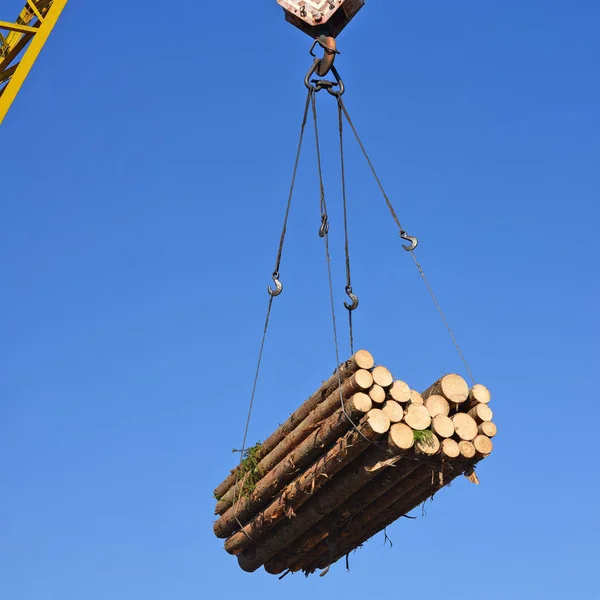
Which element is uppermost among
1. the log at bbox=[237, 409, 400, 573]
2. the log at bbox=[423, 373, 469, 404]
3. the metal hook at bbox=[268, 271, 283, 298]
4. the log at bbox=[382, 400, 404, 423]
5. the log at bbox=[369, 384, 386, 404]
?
the metal hook at bbox=[268, 271, 283, 298]

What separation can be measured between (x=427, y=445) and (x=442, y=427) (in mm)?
433

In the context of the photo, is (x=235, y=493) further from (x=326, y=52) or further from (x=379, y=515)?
(x=326, y=52)

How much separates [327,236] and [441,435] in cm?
364

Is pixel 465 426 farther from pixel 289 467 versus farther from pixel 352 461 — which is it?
pixel 289 467

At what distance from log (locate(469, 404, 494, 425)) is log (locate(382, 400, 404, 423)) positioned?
111cm

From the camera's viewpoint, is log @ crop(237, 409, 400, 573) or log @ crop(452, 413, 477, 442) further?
log @ crop(452, 413, 477, 442)

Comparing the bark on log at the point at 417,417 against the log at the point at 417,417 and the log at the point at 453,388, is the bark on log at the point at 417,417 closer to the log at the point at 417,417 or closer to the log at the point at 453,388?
the log at the point at 417,417


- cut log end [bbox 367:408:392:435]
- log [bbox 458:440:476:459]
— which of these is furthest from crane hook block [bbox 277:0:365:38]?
log [bbox 458:440:476:459]

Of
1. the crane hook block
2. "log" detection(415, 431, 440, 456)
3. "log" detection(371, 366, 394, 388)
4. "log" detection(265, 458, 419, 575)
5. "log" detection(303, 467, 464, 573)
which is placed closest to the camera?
"log" detection(415, 431, 440, 456)

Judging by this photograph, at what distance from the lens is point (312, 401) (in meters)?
14.8

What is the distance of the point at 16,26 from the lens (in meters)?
19.3

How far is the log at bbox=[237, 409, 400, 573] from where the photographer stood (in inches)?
529

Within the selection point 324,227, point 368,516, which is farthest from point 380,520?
point 324,227

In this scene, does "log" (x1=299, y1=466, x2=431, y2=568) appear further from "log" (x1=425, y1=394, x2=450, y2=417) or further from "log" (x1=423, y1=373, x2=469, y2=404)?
"log" (x1=423, y1=373, x2=469, y2=404)
